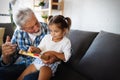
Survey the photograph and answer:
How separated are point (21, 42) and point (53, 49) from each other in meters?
0.34

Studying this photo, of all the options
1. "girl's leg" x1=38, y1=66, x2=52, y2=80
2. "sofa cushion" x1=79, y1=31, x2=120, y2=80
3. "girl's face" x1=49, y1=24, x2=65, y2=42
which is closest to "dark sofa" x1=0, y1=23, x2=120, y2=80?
"sofa cushion" x1=79, y1=31, x2=120, y2=80

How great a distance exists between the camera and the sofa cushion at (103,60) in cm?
115

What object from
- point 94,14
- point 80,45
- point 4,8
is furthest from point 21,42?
point 4,8

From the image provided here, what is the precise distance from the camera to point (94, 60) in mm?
1314

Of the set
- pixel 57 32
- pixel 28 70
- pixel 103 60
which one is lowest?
pixel 28 70

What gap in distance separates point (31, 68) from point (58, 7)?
164 centimetres

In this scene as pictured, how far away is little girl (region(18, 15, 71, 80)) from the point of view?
1.19 metres

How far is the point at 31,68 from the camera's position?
4.34ft

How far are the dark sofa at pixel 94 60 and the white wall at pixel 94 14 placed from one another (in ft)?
1.20

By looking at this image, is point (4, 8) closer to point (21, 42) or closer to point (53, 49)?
point (21, 42)

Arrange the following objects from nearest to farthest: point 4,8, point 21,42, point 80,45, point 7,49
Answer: point 7,49 → point 21,42 → point 80,45 → point 4,8

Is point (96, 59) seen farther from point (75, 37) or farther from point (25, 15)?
point (25, 15)

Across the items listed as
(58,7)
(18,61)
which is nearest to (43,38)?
(18,61)

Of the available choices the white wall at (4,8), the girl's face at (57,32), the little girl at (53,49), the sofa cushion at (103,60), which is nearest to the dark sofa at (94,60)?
the sofa cushion at (103,60)
